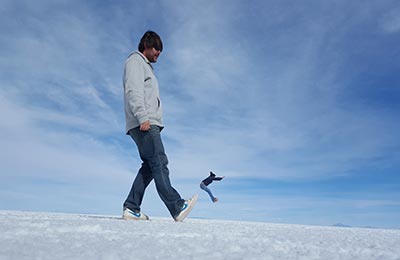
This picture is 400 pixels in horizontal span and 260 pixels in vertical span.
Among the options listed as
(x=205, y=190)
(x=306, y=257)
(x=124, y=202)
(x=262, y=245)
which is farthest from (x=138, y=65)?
(x=205, y=190)

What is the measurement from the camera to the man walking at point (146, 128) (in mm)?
4578

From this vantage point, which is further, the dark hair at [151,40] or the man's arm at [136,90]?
the dark hair at [151,40]

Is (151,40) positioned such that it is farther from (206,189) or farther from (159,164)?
(206,189)

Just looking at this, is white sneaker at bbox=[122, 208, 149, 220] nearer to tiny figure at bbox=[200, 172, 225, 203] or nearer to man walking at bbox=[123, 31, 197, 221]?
man walking at bbox=[123, 31, 197, 221]

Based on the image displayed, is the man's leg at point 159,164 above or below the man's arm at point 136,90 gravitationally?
below

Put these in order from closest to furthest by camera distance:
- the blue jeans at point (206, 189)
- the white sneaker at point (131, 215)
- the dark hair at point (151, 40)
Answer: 1. the white sneaker at point (131, 215)
2. the dark hair at point (151, 40)
3. the blue jeans at point (206, 189)

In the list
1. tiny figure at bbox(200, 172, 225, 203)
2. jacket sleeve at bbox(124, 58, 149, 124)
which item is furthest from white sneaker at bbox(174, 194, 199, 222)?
tiny figure at bbox(200, 172, 225, 203)

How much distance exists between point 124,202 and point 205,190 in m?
8.94

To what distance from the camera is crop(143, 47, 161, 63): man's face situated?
5.04m

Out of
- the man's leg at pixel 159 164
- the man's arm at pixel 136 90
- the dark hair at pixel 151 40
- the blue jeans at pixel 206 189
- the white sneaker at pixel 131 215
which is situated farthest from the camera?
the blue jeans at pixel 206 189

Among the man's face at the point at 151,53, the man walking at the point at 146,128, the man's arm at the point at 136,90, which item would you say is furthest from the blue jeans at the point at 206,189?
the man's arm at the point at 136,90

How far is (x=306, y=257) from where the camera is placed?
1.47m

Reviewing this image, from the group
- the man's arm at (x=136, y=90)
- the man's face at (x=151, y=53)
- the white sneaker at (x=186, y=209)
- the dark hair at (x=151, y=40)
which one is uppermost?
the dark hair at (x=151, y=40)

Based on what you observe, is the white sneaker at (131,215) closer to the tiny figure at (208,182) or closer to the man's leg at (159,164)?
the man's leg at (159,164)
